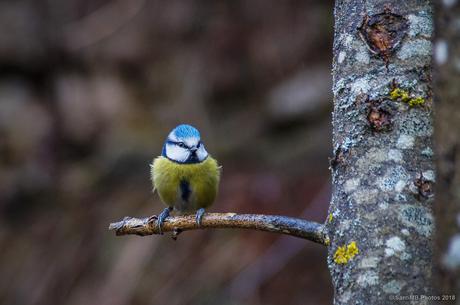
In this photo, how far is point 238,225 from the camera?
1648mm

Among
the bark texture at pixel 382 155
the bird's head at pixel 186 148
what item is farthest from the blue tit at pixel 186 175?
the bark texture at pixel 382 155

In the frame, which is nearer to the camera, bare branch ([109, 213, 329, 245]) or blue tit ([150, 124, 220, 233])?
bare branch ([109, 213, 329, 245])

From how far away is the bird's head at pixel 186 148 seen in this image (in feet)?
9.52

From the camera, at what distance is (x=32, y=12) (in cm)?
530

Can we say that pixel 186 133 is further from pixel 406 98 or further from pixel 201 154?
pixel 406 98

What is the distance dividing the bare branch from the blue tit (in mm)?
865

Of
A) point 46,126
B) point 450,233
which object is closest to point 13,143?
point 46,126

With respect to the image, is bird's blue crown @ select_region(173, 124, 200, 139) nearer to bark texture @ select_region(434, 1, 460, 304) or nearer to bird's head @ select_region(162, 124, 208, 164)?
bird's head @ select_region(162, 124, 208, 164)

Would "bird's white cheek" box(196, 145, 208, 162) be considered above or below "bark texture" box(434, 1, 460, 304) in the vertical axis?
below

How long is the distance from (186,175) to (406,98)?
5.09ft

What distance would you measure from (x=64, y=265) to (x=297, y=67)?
238 centimetres

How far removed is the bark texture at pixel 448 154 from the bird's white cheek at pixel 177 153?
2031 mm

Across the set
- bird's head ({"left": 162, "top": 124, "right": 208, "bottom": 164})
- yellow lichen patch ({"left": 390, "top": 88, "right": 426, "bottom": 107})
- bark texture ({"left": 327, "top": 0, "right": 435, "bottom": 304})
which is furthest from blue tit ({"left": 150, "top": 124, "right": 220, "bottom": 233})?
yellow lichen patch ({"left": 390, "top": 88, "right": 426, "bottom": 107})

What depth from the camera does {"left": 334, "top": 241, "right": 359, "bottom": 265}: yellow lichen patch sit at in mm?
1393
